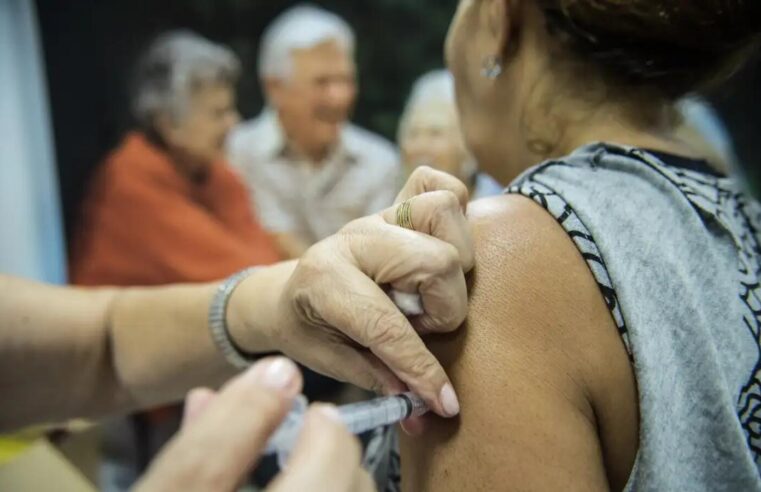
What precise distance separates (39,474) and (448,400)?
2.25 feet

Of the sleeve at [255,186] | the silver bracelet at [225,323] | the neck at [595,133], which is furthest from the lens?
the sleeve at [255,186]

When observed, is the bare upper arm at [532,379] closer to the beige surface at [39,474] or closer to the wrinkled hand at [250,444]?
the wrinkled hand at [250,444]

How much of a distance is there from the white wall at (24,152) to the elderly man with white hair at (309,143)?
2.17 ft

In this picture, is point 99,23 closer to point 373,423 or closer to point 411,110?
point 411,110

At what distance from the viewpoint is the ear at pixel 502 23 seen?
3.01ft

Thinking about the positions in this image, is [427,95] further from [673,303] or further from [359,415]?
[359,415]

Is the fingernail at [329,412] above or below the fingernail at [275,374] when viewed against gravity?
below

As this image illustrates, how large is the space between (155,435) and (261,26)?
1.53 metres

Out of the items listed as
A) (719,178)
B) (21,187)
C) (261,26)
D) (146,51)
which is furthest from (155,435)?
(719,178)

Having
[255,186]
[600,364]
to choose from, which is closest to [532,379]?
[600,364]

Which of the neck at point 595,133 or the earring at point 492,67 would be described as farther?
the earring at point 492,67

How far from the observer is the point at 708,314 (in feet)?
2.38

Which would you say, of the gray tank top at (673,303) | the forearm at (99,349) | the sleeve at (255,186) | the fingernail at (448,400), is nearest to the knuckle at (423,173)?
the gray tank top at (673,303)

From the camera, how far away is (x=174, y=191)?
2.38 metres
